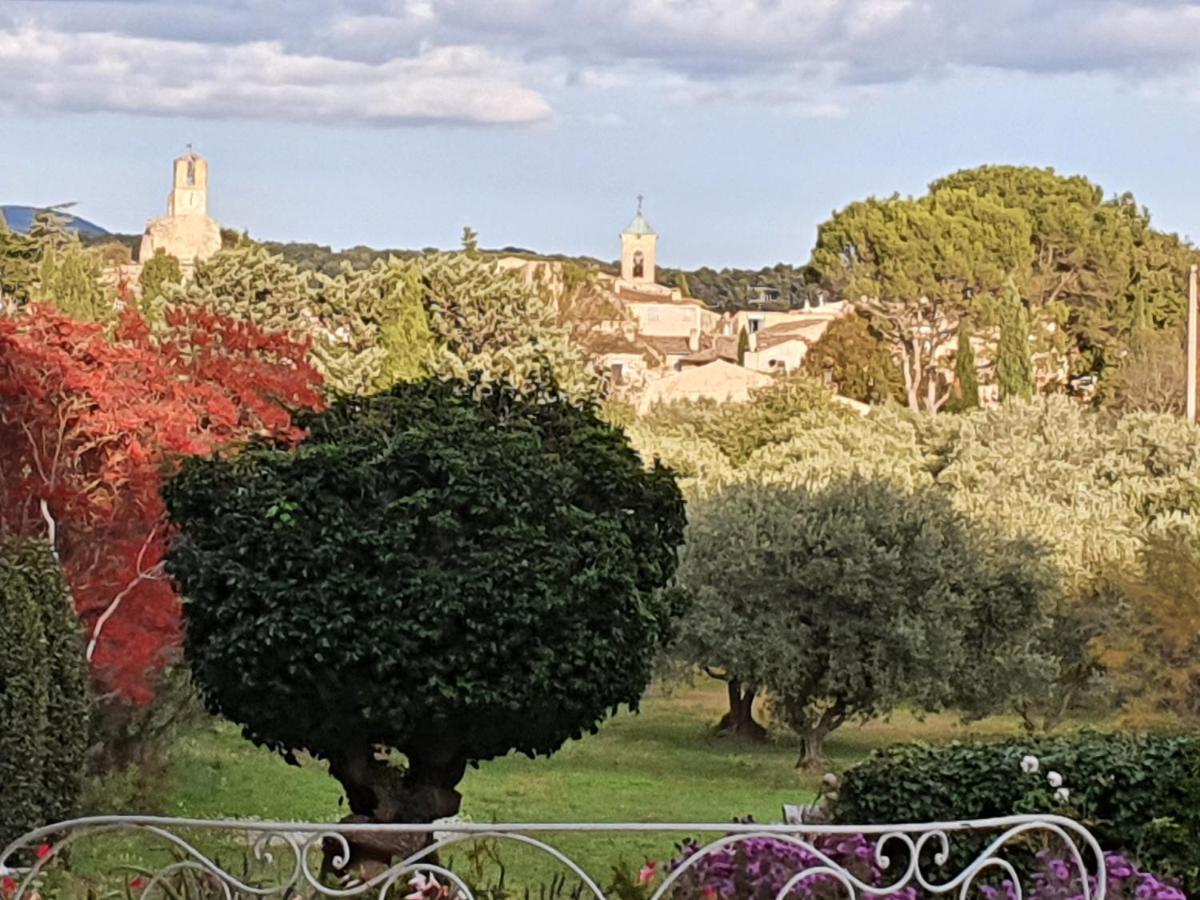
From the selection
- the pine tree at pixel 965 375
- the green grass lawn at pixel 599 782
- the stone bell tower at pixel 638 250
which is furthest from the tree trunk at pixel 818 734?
the stone bell tower at pixel 638 250

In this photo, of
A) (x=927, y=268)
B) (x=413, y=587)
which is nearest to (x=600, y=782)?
(x=413, y=587)

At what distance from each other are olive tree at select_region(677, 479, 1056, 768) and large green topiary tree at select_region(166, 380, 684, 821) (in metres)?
11.6

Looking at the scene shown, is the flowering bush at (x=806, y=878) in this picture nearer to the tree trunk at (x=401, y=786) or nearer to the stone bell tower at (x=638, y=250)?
the tree trunk at (x=401, y=786)

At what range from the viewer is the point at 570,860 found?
594cm

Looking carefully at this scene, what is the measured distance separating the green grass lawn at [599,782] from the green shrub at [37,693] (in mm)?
4216

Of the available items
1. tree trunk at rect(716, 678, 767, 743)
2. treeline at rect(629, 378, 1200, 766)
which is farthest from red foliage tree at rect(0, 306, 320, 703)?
tree trunk at rect(716, 678, 767, 743)

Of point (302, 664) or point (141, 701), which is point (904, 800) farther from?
point (141, 701)

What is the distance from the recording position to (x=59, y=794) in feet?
29.4

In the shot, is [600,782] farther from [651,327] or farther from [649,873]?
[651,327]

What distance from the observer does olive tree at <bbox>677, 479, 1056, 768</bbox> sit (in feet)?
68.6

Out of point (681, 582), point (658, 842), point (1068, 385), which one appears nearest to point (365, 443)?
point (658, 842)

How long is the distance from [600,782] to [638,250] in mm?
105002

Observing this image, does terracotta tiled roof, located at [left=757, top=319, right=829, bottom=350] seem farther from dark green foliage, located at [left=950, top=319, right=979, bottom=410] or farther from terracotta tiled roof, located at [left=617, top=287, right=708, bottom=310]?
dark green foliage, located at [left=950, top=319, right=979, bottom=410]

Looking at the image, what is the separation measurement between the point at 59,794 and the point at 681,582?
1347cm
